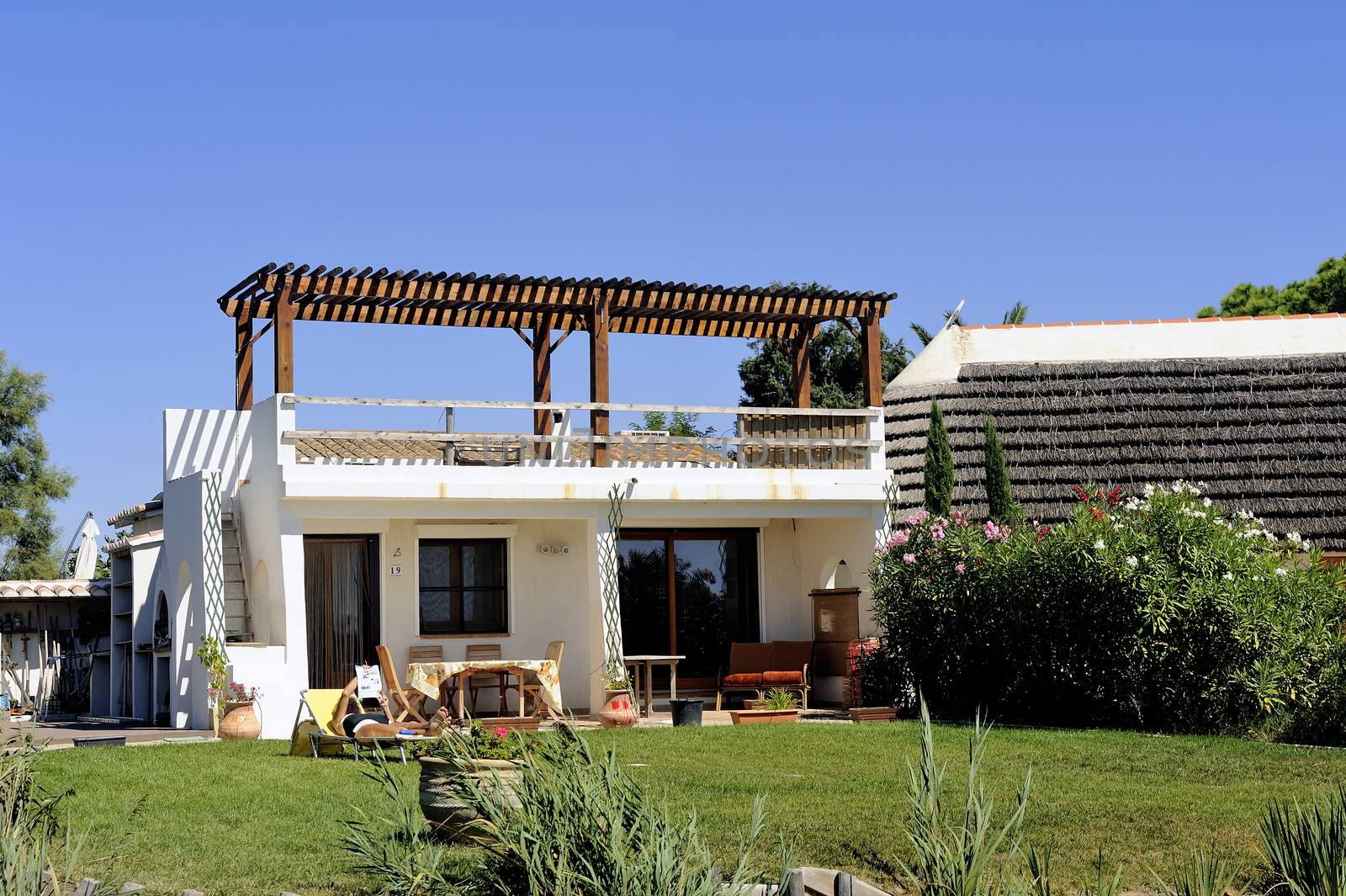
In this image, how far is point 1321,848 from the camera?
5641 mm

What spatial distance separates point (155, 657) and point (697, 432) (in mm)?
24175

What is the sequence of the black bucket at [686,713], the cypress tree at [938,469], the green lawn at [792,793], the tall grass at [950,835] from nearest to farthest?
the tall grass at [950,835] < the green lawn at [792,793] < the black bucket at [686,713] < the cypress tree at [938,469]

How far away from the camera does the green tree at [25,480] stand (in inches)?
1737

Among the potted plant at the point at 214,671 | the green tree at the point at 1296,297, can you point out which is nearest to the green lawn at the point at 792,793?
the potted plant at the point at 214,671

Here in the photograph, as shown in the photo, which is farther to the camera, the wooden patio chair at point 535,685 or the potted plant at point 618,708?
Answer: the potted plant at point 618,708

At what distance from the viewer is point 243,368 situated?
18.5 meters

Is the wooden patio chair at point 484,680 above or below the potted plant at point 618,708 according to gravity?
above

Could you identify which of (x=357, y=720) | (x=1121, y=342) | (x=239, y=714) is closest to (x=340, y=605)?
(x=239, y=714)

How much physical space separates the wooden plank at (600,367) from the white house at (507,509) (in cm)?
3

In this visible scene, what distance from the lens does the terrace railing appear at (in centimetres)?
1795

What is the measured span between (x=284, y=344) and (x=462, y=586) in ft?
12.7

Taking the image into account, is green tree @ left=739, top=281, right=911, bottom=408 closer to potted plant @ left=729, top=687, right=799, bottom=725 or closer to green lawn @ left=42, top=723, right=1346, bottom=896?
potted plant @ left=729, top=687, right=799, bottom=725

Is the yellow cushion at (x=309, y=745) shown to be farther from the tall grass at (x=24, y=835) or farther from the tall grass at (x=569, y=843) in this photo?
the tall grass at (x=569, y=843)

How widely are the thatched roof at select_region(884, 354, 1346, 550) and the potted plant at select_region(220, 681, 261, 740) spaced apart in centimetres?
857
